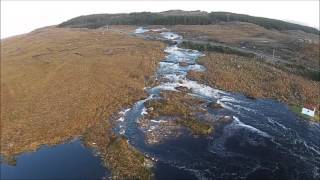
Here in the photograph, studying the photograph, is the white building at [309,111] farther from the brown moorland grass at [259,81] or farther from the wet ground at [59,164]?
the wet ground at [59,164]

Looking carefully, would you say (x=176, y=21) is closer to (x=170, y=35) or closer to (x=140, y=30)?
(x=140, y=30)

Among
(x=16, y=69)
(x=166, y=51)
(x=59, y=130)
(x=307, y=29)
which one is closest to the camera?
(x=59, y=130)

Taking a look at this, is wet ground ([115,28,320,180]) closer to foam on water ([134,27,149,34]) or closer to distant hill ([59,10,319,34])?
foam on water ([134,27,149,34])

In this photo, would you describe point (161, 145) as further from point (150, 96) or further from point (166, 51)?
point (166, 51)

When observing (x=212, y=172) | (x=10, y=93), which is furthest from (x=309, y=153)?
(x=10, y=93)

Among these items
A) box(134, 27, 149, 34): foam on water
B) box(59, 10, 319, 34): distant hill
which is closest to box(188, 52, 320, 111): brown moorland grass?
box(134, 27, 149, 34): foam on water

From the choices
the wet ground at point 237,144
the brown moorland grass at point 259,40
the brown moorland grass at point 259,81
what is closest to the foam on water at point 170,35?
the brown moorland grass at point 259,40
